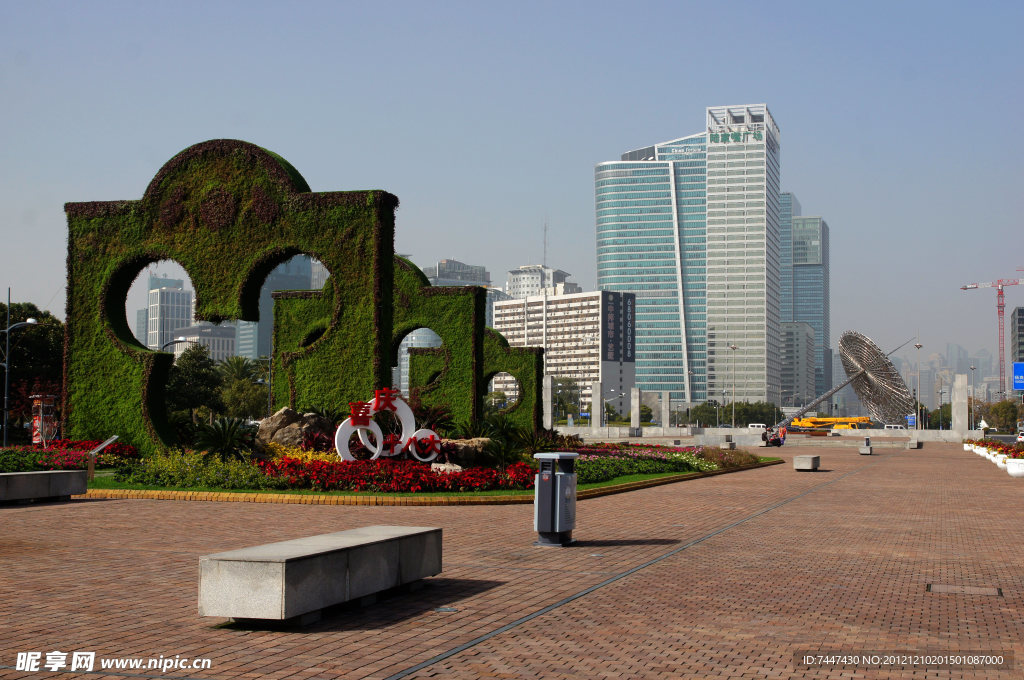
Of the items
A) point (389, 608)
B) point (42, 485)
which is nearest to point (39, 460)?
point (42, 485)

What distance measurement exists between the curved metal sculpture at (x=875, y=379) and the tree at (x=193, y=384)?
55.1 m

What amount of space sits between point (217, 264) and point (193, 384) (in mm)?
49728

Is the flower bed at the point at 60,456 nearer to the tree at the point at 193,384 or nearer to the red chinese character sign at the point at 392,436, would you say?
the red chinese character sign at the point at 392,436

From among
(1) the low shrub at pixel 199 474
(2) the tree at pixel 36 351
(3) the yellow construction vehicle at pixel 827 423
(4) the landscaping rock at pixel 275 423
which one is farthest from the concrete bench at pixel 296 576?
(3) the yellow construction vehicle at pixel 827 423

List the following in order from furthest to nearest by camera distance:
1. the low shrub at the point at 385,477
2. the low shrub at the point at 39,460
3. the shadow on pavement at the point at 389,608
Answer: the low shrub at the point at 39,460, the low shrub at the point at 385,477, the shadow on pavement at the point at 389,608

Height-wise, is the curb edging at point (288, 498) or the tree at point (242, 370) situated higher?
the tree at point (242, 370)

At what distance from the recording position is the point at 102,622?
7.95 metres

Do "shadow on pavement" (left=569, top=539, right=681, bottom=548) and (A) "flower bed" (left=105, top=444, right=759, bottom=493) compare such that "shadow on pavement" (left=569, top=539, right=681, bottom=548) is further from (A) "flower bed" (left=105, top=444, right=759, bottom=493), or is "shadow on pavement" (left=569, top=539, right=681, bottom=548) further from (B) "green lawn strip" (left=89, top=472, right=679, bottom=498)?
(A) "flower bed" (left=105, top=444, right=759, bottom=493)

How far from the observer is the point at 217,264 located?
88.4 feet

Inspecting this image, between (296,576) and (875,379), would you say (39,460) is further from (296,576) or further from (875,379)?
(875,379)

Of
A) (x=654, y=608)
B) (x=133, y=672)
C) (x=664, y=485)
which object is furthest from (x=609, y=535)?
(x=664, y=485)

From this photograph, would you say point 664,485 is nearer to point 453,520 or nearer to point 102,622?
point 453,520

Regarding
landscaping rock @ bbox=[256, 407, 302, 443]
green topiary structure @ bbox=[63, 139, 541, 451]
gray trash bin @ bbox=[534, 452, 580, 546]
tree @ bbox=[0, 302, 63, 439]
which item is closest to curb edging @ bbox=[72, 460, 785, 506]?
landscaping rock @ bbox=[256, 407, 302, 443]

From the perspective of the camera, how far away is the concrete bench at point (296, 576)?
25.5ft
